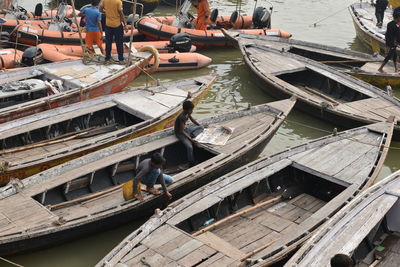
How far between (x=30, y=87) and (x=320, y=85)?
7420 millimetres

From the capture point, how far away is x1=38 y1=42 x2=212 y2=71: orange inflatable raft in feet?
46.7

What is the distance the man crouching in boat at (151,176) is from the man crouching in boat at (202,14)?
Result: 1052cm

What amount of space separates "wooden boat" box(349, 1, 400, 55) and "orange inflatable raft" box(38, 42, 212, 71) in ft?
18.7

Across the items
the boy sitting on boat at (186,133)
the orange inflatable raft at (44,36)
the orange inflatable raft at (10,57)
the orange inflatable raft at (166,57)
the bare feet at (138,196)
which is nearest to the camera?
the bare feet at (138,196)

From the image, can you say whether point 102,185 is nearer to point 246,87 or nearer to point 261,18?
point 246,87

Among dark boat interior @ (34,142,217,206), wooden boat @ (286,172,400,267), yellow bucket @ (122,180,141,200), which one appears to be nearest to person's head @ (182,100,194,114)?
dark boat interior @ (34,142,217,206)

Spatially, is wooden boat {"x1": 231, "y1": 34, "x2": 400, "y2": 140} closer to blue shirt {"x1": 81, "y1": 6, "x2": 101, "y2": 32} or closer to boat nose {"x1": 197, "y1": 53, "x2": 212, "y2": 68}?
boat nose {"x1": 197, "y1": 53, "x2": 212, "y2": 68}

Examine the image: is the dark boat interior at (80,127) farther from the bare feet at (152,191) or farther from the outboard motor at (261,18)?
the outboard motor at (261,18)

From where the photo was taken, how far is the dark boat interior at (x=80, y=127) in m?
9.73

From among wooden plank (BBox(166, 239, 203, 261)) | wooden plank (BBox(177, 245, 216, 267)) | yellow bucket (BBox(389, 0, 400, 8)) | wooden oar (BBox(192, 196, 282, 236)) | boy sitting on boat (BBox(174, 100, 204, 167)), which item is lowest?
wooden oar (BBox(192, 196, 282, 236))

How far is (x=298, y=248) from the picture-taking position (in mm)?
6891

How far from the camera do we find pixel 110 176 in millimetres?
8961

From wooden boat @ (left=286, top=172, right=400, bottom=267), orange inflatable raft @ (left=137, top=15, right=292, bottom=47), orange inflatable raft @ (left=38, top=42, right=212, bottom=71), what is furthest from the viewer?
orange inflatable raft @ (left=137, top=15, right=292, bottom=47)

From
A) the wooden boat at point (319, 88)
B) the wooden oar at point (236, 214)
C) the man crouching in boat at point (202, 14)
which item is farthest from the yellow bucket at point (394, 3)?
the wooden oar at point (236, 214)
